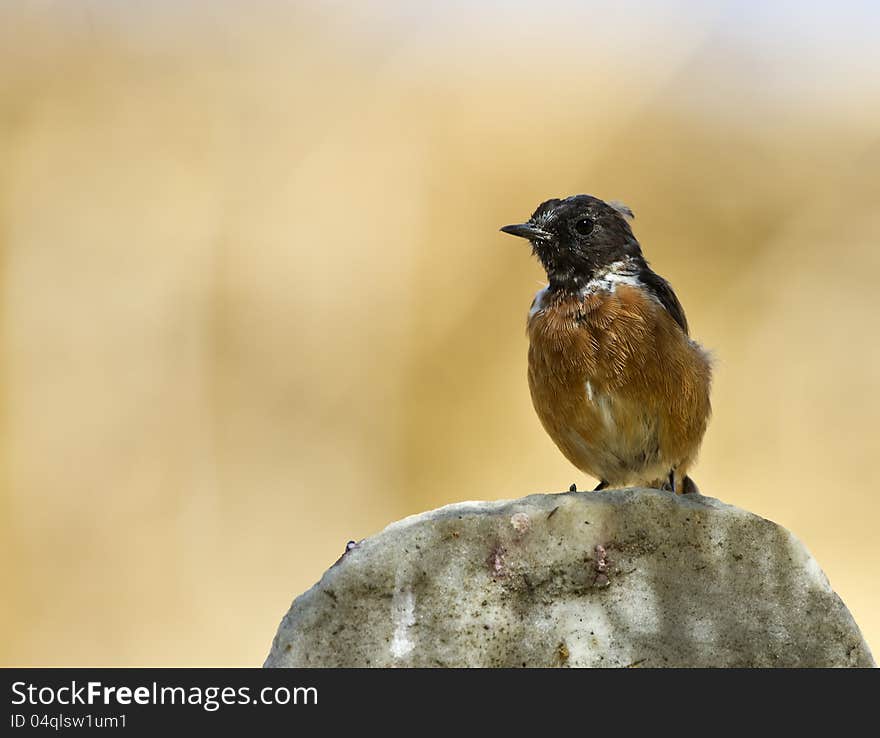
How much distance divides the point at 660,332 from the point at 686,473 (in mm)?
798

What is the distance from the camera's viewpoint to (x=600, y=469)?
5.79 metres

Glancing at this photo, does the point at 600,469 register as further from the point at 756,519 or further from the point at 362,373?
the point at 362,373

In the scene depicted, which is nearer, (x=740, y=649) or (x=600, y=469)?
(x=740, y=649)

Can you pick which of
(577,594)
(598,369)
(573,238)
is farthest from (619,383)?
(577,594)

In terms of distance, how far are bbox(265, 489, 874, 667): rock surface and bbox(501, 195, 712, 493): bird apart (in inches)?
37.9

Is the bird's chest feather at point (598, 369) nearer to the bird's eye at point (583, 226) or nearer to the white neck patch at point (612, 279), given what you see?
the white neck patch at point (612, 279)

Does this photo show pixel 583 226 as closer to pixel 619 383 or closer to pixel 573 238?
pixel 573 238

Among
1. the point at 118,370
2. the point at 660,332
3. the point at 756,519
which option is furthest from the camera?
the point at 118,370

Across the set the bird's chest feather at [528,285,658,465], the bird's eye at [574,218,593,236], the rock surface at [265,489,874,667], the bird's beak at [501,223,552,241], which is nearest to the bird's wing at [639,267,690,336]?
the bird's chest feather at [528,285,658,465]

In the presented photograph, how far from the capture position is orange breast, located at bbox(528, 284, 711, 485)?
5.45 meters

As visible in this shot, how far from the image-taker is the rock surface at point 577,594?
4.19 metres

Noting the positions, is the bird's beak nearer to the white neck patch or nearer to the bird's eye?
the bird's eye
